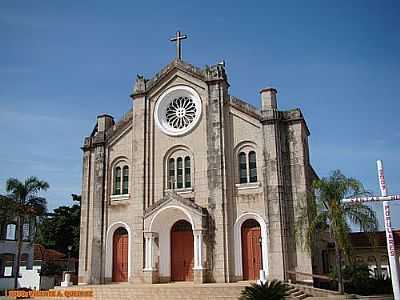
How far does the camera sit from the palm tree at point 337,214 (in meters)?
21.4

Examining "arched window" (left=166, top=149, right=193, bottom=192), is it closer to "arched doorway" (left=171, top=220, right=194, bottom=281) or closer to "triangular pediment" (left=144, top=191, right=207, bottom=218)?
"triangular pediment" (left=144, top=191, right=207, bottom=218)

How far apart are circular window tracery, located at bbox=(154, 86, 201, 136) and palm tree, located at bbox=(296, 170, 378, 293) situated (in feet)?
31.8

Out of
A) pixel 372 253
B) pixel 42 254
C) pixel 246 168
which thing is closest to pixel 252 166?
pixel 246 168

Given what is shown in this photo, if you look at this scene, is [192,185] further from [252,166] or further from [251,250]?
[251,250]

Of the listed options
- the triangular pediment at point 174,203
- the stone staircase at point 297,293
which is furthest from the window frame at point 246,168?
the stone staircase at point 297,293

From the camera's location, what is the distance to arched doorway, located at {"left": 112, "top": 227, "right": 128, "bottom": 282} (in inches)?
1139

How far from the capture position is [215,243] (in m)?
26.2

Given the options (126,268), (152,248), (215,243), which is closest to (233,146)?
(215,243)

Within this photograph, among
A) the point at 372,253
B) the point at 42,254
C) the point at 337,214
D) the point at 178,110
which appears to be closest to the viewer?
the point at 337,214

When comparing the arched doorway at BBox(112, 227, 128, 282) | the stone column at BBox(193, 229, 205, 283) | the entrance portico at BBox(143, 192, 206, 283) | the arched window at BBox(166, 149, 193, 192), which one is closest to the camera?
the stone column at BBox(193, 229, 205, 283)

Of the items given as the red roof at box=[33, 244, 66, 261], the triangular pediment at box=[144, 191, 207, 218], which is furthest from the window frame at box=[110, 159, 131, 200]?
the red roof at box=[33, 244, 66, 261]

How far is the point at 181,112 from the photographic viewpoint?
97.9ft

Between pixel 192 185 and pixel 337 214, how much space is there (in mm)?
9604

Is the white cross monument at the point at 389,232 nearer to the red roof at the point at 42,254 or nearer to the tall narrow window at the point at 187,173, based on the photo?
the tall narrow window at the point at 187,173
